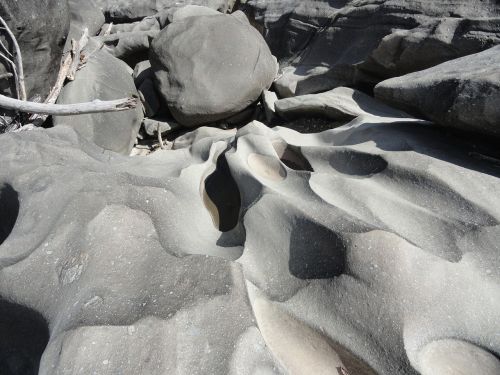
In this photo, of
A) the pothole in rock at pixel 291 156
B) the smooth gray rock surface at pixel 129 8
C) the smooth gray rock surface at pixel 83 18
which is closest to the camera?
the pothole in rock at pixel 291 156

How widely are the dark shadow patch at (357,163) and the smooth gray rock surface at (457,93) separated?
0.24 metres

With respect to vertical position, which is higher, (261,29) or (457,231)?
(457,231)

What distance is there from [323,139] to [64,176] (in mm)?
1080

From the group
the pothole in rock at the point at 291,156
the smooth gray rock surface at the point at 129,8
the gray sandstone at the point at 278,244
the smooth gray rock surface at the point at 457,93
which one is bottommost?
the smooth gray rock surface at the point at 129,8

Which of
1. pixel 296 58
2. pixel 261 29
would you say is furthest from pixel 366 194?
pixel 261 29

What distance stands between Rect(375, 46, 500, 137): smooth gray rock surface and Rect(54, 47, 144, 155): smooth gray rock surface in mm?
1731

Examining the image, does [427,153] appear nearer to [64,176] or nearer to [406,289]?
[406,289]

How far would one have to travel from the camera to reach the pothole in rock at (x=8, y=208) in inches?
50.0

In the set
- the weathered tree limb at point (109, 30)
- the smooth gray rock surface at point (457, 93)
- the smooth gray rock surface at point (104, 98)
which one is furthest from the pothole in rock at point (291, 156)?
the weathered tree limb at point (109, 30)

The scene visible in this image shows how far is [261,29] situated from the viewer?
3605mm

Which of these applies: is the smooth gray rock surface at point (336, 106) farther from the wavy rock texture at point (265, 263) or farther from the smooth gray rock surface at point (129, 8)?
the smooth gray rock surface at point (129, 8)

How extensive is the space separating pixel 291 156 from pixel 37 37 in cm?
181

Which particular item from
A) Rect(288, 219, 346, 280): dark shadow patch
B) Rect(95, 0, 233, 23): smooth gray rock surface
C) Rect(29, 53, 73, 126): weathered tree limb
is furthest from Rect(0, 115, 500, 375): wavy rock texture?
Rect(95, 0, 233, 23): smooth gray rock surface

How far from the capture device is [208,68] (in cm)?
259
